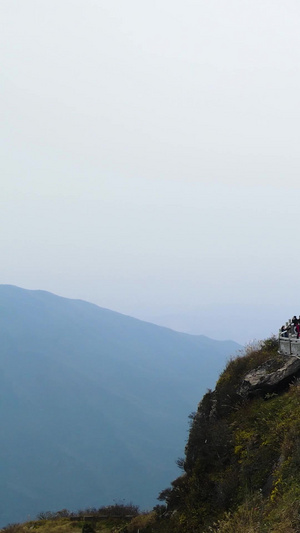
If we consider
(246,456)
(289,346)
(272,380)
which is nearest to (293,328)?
(289,346)

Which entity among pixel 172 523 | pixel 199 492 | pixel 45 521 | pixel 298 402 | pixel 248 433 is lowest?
pixel 45 521

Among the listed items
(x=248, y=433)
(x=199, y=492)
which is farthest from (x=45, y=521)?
(x=248, y=433)

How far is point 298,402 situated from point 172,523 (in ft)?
25.6

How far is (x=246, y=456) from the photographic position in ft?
50.7

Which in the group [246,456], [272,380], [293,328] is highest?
[293,328]

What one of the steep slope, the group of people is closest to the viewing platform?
the group of people

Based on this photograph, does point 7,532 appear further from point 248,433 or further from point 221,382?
point 248,433

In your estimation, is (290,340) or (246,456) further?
(290,340)

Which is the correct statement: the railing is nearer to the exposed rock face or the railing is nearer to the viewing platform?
the viewing platform

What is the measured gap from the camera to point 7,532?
25.4 metres

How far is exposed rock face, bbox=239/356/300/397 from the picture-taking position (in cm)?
1831

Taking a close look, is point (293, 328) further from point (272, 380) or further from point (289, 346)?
point (272, 380)

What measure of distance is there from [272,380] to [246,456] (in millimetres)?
4131

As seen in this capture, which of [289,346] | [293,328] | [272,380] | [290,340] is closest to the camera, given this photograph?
[272,380]
